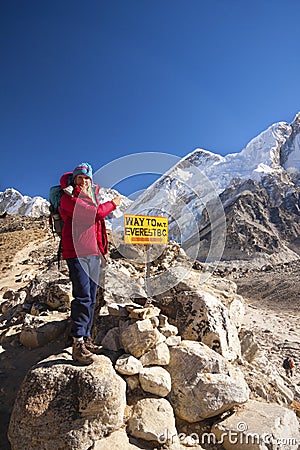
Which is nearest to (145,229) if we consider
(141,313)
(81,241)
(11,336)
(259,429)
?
(81,241)

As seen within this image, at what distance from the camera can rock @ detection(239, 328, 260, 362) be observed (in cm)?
540

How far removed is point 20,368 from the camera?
13.0 feet

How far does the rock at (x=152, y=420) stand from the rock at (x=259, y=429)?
578 mm

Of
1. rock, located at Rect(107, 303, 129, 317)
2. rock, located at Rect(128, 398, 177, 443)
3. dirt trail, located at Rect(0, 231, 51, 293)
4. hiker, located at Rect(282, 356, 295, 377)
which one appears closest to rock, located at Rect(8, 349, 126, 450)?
rock, located at Rect(128, 398, 177, 443)

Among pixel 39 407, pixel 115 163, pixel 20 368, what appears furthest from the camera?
pixel 20 368

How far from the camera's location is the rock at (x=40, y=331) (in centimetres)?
436

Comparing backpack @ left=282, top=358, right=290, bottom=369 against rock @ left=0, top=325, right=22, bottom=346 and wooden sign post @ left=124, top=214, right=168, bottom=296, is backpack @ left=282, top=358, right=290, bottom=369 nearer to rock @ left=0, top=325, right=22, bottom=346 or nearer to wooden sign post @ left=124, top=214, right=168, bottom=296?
wooden sign post @ left=124, top=214, right=168, bottom=296

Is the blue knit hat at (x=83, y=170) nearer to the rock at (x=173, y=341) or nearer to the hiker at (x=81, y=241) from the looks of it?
the hiker at (x=81, y=241)

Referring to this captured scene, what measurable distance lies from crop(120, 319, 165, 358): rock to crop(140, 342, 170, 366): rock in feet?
0.20

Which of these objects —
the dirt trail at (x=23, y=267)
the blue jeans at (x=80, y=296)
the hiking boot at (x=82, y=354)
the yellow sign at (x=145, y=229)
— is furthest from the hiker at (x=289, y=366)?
the dirt trail at (x=23, y=267)

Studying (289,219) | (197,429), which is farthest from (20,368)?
(289,219)

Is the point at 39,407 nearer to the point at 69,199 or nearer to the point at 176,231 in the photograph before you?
the point at 69,199

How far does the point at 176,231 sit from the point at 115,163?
1870 mm

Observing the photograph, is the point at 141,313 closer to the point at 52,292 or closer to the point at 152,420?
the point at 152,420
